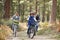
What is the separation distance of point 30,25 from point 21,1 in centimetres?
2589

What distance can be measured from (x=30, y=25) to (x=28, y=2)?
94.8 feet

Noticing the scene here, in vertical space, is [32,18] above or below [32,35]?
above

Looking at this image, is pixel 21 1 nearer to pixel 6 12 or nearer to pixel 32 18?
pixel 6 12

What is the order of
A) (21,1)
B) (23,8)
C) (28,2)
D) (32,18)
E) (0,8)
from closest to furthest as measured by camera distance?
1. (32,18)
2. (0,8)
3. (21,1)
4. (28,2)
5. (23,8)

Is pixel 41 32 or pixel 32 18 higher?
pixel 32 18

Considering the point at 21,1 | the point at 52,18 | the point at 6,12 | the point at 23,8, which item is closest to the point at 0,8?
the point at 6,12

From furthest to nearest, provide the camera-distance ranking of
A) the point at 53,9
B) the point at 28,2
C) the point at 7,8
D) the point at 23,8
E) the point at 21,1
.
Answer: the point at 23,8 < the point at 28,2 < the point at 21,1 < the point at 7,8 < the point at 53,9

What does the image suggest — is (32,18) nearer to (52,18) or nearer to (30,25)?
(30,25)

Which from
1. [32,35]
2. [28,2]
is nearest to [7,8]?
[32,35]

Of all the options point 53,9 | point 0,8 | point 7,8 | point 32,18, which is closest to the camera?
point 32,18

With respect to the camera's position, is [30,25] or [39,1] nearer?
[30,25]

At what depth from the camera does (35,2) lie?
42.6 metres

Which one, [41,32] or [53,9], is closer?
[41,32]

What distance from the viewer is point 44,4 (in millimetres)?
39406
